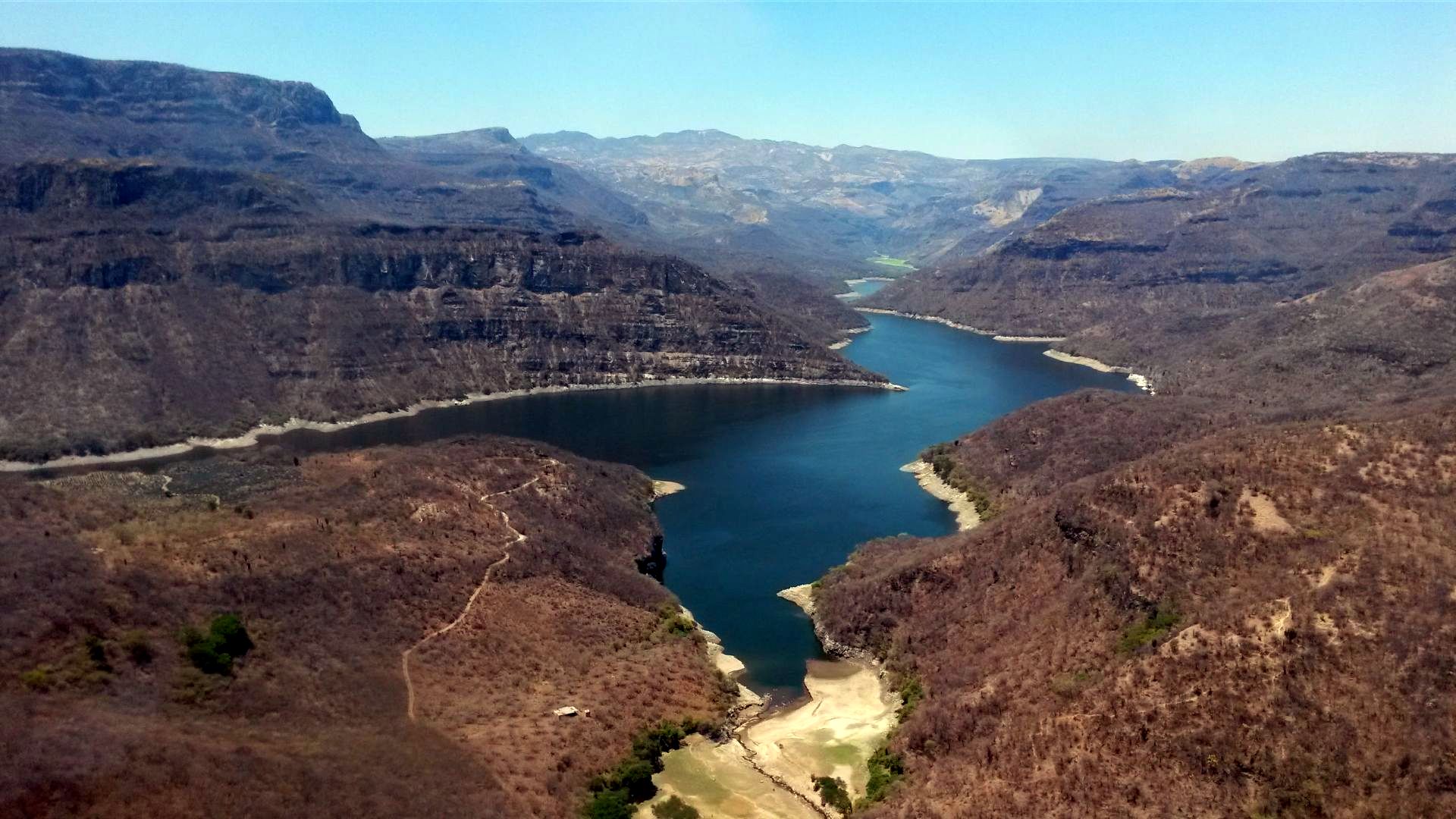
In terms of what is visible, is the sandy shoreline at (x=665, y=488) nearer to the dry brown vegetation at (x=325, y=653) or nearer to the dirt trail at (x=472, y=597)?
the dirt trail at (x=472, y=597)

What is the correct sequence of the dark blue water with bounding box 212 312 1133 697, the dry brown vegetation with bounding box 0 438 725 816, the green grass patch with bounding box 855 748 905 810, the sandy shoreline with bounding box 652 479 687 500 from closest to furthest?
the dry brown vegetation with bounding box 0 438 725 816
the green grass patch with bounding box 855 748 905 810
the dark blue water with bounding box 212 312 1133 697
the sandy shoreline with bounding box 652 479 687 500

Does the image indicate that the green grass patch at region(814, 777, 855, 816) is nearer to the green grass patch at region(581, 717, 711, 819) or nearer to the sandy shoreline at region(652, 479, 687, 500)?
the green grass patch at region(581, 717, 711, 819)

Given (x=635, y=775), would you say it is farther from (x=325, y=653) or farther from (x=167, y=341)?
(x=167, y=341)

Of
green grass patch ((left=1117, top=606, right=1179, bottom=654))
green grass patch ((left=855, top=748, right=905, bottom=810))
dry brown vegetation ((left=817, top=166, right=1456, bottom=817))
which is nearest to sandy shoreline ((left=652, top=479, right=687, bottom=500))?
dry brown vegetation ((left=817, top=166, right=1456, bottom=817))

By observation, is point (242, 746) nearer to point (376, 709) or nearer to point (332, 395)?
point (376, 709)

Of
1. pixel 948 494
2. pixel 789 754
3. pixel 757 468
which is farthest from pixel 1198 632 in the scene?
pixel 757 468
